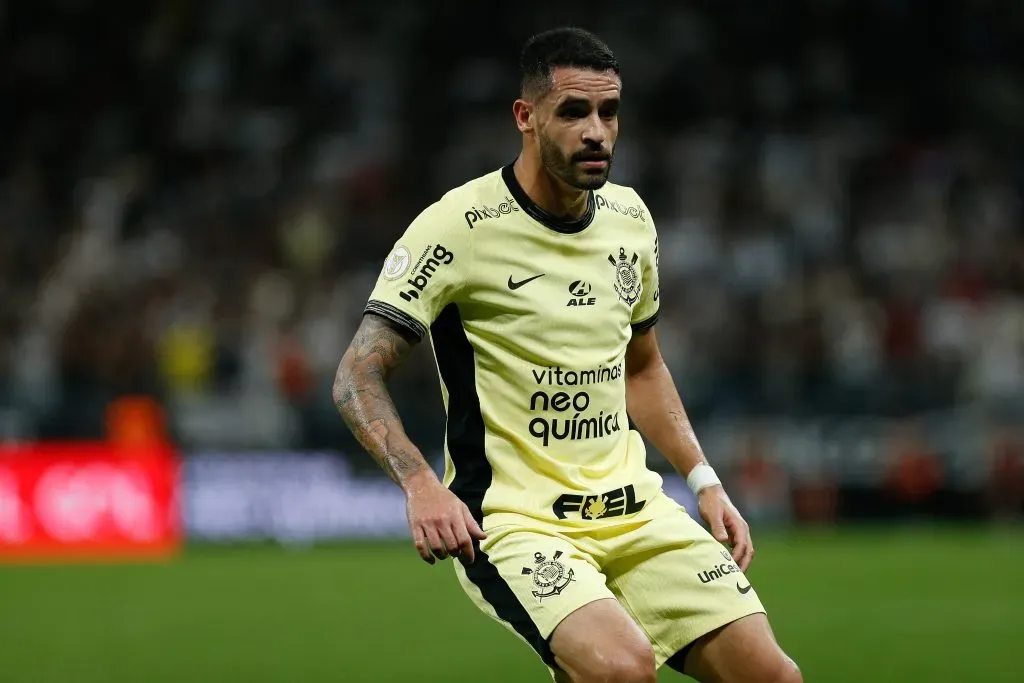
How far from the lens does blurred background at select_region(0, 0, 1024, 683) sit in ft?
49.3

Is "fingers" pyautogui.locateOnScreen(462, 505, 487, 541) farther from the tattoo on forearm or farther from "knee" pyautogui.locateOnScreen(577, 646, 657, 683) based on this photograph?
"knee" pyautogui.locateOnScreen(577, 646, 657, 683)

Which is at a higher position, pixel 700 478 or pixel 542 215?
pixel 542 215

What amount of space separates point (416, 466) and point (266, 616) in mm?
6862

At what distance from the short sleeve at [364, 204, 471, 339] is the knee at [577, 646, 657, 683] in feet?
3.41

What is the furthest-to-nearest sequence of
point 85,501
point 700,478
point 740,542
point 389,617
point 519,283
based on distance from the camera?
point 85,501 < point 389,617 < point 700,478 < point 740,542 < point 519,283

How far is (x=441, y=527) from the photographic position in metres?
4.18

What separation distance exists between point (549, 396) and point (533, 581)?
21.8 inches

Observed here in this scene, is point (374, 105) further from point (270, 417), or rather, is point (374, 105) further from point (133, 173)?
point (270, 417)

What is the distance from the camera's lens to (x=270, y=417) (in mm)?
16062

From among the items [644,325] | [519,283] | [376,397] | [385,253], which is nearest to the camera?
[376,397]

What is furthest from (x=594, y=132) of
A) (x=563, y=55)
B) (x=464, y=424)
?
(x=464, y=424)

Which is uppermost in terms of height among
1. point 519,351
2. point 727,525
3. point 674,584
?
point 519,351

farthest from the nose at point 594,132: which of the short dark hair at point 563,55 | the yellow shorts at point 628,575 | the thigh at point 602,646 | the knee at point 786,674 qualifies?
the knee at point 786,674

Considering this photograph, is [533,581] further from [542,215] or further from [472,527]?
[542,215]
